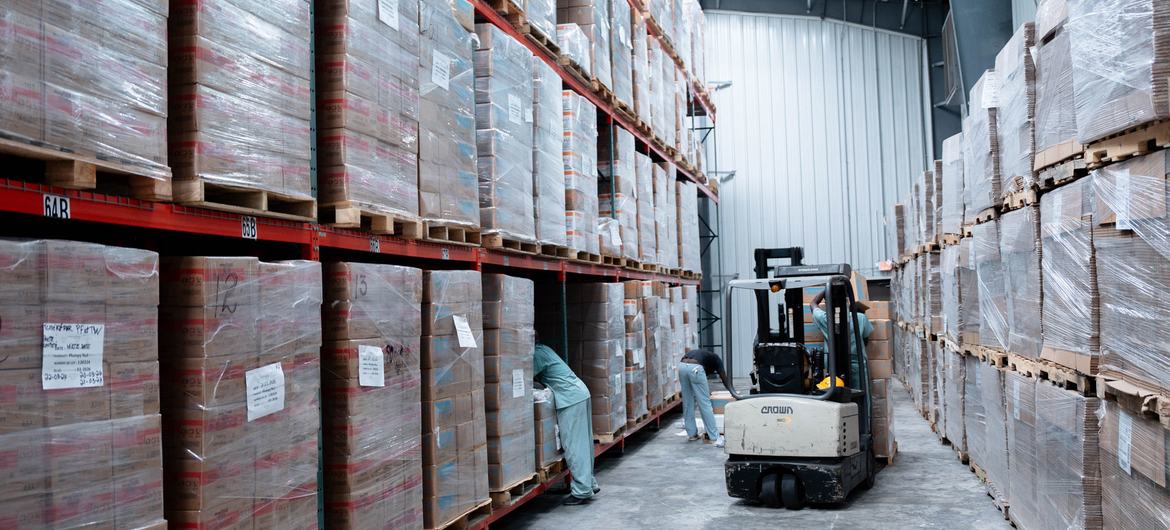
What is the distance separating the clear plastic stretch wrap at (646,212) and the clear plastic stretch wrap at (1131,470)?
6.52m

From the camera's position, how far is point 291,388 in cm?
371

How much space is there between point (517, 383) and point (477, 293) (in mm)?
1008

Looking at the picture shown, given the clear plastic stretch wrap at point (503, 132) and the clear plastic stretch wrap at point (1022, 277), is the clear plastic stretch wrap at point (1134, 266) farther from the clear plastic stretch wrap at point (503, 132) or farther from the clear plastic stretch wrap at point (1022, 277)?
the clear plastic stretch wrap at point (503, 132)

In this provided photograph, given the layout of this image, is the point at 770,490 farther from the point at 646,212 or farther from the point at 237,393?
the point at 237,393

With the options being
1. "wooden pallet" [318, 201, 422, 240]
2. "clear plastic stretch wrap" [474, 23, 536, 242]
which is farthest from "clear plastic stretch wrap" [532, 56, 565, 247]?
"wooden pallet" [318, 201, 422, 240]

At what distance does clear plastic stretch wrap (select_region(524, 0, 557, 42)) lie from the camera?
23.0 ft

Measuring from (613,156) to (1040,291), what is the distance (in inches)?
199

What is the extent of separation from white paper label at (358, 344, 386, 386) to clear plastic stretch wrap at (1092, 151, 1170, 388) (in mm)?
3233

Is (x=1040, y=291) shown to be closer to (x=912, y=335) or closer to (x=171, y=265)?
(x=171, y=265)

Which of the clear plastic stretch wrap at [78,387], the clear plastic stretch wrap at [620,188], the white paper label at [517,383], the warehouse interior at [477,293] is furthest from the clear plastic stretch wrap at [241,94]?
the clear plastic stretch wrap at [620,188]

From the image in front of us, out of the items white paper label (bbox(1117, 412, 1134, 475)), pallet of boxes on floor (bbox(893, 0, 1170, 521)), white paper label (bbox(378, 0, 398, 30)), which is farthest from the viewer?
white paper label (bbox(378, 0, 398, 30))

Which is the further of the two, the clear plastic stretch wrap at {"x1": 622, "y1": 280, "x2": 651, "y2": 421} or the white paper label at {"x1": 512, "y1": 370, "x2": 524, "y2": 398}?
the clear plastic stretch wrap at {"x1": 622, "y1": 280, "x2": 651, "y2": 421}

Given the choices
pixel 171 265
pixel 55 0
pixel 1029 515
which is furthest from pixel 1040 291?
pixel 55 0

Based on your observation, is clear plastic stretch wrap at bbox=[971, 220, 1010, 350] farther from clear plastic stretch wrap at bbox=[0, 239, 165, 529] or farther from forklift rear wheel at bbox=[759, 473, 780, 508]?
clear plastic stretch wrap at bbox=[0, 239, 165, 529]
